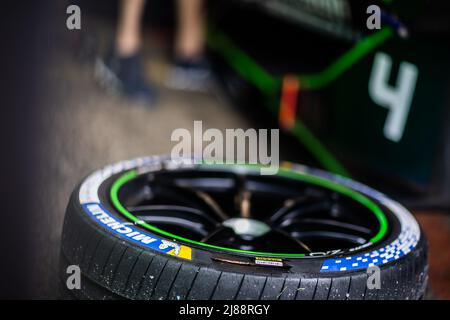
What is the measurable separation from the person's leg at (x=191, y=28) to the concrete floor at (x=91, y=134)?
0.21m

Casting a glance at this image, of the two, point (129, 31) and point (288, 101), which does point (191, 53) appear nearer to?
point (129, 31)

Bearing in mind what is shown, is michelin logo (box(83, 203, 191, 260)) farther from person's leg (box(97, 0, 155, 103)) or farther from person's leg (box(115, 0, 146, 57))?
person's leg (box(115, 0, 146, 57))

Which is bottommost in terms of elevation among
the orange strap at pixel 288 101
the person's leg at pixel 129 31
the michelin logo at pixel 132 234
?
the michelin logo at pixel 132 234

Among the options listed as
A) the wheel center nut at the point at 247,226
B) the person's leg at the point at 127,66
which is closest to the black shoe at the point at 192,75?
the person's leg at the point at 127,66

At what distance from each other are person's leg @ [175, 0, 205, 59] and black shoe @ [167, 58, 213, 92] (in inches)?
2.6

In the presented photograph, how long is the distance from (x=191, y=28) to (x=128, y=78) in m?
0.83

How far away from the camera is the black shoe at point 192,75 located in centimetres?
340

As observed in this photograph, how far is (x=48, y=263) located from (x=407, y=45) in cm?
119

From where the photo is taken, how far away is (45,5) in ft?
2.75

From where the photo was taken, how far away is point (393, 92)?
1.83m

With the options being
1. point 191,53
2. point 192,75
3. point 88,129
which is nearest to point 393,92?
point 88,129

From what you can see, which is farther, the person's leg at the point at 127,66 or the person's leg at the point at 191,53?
the person's leg at the point at 191,53
